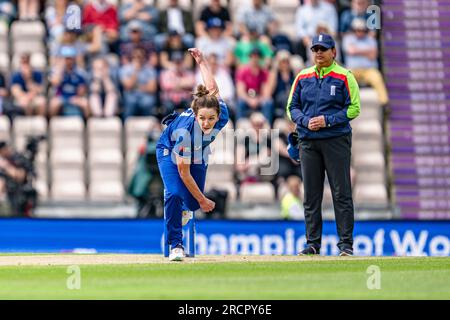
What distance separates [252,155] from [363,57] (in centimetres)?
275

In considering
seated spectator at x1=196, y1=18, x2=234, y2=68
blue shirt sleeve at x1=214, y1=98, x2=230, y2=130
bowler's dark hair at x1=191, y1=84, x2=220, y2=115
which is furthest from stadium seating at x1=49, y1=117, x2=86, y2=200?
bowler's dark hair at x1=191, y1=84, x2=220, y2=115

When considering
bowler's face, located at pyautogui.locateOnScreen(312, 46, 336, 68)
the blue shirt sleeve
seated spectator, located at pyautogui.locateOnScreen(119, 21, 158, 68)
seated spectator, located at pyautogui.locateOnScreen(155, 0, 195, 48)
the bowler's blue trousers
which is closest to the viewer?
the blue shirt sleeve

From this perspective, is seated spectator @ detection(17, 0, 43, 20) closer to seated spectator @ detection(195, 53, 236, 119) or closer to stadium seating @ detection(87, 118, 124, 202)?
stadium seating @ detection(87, 118, 124, 202)

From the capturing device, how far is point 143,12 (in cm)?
2209

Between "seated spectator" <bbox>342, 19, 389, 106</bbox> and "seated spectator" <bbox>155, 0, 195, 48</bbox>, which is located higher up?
"seated spectator" <bbox>155, 0, 195, 48</bbox>

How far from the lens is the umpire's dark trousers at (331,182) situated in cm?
1316

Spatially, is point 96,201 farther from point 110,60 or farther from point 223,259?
point 223,259

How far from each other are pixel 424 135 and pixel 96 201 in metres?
5.46

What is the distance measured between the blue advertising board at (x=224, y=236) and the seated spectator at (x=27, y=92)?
2.91 meters

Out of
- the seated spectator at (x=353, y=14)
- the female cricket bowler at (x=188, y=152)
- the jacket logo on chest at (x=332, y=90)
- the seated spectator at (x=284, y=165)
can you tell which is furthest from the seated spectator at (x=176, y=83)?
the female cricket bowler at (x=188, y=152)

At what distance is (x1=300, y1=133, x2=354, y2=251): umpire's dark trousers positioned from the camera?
43.2ft

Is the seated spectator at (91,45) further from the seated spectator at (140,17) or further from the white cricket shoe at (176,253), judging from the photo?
the white cricket shoe at (176,253)

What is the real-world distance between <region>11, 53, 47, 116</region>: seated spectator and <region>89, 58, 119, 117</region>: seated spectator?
0.76m

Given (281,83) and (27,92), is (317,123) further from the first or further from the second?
(27,92)
